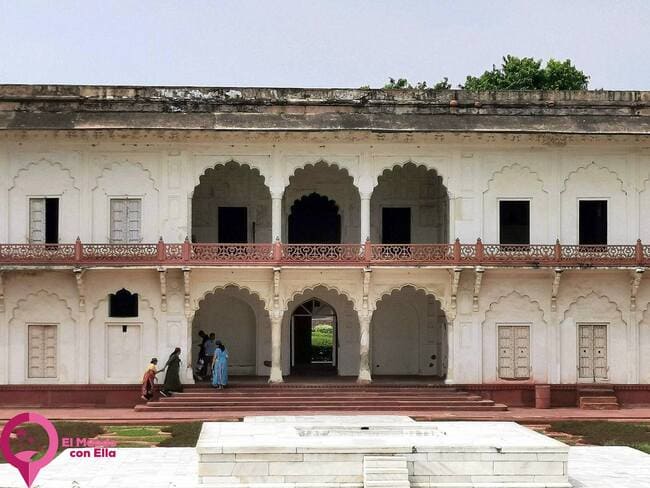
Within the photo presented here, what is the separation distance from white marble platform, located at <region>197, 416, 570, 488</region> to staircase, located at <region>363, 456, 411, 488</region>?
0.33ft

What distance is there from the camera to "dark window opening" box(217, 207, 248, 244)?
2767cm

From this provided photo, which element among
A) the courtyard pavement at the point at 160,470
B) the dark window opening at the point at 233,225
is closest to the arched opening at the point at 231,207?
the dark window opening at the point at 233,225

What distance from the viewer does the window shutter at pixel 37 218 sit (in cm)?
2550

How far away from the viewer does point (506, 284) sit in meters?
25.9

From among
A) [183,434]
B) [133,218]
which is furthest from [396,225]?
[183,434]

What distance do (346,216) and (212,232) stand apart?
10.4 ft

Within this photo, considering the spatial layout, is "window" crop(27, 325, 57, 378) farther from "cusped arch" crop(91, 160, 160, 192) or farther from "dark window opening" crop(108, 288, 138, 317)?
"cusped arch" crop(91, 160, 160, 192)

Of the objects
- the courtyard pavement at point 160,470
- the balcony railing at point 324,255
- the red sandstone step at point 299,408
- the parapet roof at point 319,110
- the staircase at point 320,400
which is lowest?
the courtyard pavement at point 160,470

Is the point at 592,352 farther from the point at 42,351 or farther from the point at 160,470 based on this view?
the point at 160,470

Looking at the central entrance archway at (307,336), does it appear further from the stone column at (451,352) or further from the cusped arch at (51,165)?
the cusped arch at (51,165)

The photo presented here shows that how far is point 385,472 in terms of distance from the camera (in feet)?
50.7

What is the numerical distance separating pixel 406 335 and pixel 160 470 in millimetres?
11905

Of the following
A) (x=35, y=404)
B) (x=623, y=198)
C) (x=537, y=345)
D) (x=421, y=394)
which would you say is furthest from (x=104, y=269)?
(x=623, y=198)

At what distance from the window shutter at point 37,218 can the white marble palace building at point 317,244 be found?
0.04 m
